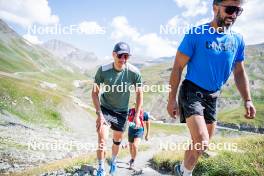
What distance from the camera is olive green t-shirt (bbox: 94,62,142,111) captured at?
1014 centimetres

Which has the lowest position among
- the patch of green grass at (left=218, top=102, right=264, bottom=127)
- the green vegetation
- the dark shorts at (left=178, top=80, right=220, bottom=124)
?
the green vegetation

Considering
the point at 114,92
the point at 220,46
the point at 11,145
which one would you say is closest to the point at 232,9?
the point at 220,46

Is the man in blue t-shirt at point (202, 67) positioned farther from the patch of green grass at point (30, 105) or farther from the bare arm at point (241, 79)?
the patch of green grass at point (30, 105)

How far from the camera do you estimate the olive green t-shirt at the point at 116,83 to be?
10.1 m

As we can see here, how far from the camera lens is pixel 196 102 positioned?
686 centimetres

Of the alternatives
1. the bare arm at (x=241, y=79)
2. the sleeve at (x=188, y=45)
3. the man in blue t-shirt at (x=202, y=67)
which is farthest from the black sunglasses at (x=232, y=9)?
the bare arm at (x=241, y=79)

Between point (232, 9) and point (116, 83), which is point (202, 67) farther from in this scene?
point (116, 83)

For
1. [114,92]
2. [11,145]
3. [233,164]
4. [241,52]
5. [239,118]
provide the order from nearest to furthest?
[241,52] → [233,164] → [114,92] → [11,145] → [239,118]

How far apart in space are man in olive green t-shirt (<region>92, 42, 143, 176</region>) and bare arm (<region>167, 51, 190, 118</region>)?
10.7 feet

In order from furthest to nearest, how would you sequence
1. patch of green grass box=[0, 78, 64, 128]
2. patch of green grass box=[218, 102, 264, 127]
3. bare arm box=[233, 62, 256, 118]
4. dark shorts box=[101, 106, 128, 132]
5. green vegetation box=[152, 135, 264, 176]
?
patch of green grass box=[218, 102, 264, 127], patch of green grass box=[0, 78, 64, 128], dark shorts box=[101, 106, 128, 132], green vegetation box=[152, 135, 264, 176], bare arm box=[233, 62, 256, 118]

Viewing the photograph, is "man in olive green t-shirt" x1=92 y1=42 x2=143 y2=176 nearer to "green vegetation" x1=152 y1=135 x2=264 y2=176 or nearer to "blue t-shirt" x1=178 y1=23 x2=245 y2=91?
"green vegetation" x1=152 y1=135 x2=264 y2=176

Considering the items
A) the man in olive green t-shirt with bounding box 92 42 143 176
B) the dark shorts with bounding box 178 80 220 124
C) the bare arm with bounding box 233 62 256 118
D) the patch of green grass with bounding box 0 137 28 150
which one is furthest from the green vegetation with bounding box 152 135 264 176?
the patch of green grass with bounding box 0 137 28 150

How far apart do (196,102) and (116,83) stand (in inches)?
145

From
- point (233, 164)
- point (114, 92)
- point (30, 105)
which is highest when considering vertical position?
point (30, 105)
